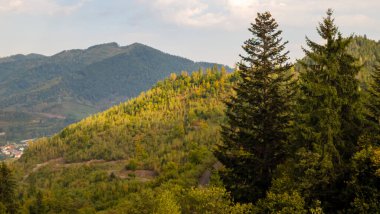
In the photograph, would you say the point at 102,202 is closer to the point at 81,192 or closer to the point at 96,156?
the point at 81,192

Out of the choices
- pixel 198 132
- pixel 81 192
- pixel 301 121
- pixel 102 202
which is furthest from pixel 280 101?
pixel 198 132

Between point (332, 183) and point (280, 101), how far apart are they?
1217cm

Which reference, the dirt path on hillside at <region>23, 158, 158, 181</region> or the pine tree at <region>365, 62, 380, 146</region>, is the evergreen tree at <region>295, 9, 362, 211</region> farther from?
the dirt path on hillside at <region>23, 158, 158, 181</region>

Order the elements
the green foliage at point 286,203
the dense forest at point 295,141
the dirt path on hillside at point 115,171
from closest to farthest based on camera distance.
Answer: the green foliage at point 286,203 → the dense forest at point 295,141 → the dirt path on hillside at point 115,171

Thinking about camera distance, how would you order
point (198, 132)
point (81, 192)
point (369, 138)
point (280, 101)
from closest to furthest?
point (369, 138) < point (280, 101) < point (81, 192) < point (198, 132)

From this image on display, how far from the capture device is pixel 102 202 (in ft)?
400

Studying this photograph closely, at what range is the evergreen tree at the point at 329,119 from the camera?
136 feet

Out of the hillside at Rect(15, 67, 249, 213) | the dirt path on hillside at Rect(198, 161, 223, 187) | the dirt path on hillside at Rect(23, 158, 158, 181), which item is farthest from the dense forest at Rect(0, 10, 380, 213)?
the dirt path on hillside at Rect(23, 158, 158, 181)

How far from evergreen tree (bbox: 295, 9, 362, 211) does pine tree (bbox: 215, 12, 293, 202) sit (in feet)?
18.0

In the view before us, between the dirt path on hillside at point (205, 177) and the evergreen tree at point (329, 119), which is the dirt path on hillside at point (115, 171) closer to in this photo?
the dirt path on hillside at point (205, 177)

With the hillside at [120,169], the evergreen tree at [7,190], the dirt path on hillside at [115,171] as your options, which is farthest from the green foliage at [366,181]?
the dirt path on hillside at [115,171]

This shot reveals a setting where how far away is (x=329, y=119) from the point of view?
42.0 m

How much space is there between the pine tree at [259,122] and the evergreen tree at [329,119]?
5487 millimetres

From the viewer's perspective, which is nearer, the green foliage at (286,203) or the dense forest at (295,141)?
the green foliage at (286,203)
